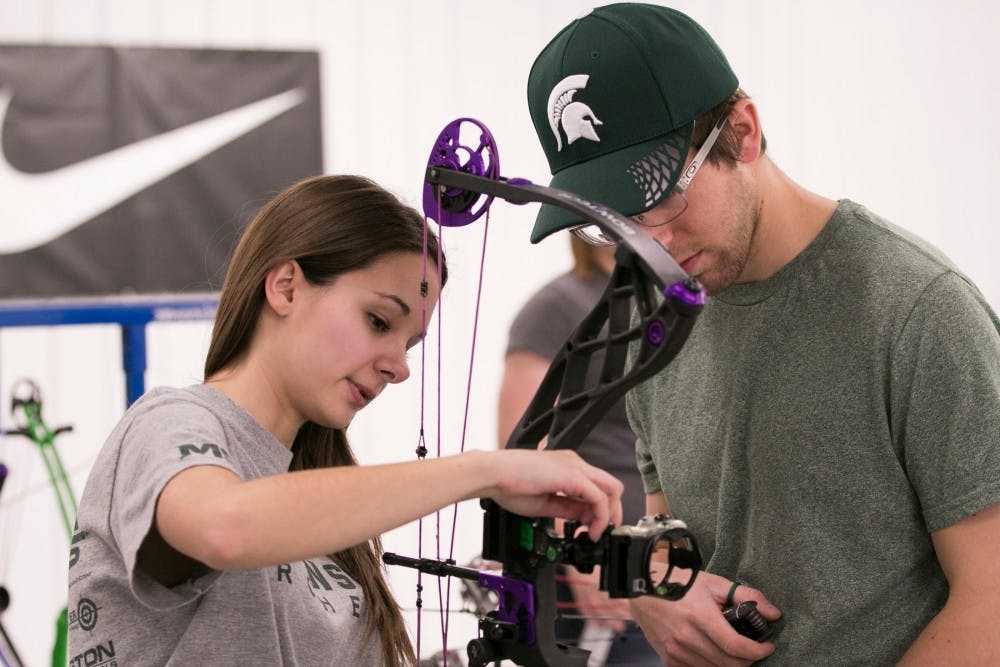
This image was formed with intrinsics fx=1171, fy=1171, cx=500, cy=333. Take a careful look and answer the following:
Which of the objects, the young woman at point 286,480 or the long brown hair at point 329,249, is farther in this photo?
the long brown hair at point 329,249

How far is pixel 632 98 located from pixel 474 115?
117 inches

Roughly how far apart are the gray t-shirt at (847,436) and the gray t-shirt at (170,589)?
0.46 metres

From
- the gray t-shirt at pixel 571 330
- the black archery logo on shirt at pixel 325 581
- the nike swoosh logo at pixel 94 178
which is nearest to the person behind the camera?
the black archery logo on shirt at pixel 325 581

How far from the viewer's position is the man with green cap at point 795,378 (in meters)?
1.07

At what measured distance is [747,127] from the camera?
1.17 metres

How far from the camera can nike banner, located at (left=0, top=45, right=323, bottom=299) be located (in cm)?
357

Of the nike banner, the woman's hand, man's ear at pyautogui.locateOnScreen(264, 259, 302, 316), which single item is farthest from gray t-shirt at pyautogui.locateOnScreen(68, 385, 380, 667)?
the nike banner

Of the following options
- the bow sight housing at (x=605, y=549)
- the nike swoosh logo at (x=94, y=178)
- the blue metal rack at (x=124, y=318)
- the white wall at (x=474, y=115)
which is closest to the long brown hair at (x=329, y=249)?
the bow sight housing at (x=605, y=549)

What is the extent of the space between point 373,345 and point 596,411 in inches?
12.4

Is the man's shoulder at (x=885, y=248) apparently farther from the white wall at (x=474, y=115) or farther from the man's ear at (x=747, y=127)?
the white wall at (x=474, y=115)

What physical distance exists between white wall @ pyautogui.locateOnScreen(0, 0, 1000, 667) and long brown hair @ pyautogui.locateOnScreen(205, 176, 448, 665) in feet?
6.23

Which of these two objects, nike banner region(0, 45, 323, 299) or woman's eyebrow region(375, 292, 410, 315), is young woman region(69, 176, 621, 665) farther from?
nike banner region(0, 45, 323, 299)

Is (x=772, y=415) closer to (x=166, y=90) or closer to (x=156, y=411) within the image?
(x=156, y=411)

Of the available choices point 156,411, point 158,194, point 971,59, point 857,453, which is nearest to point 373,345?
point 156,411
